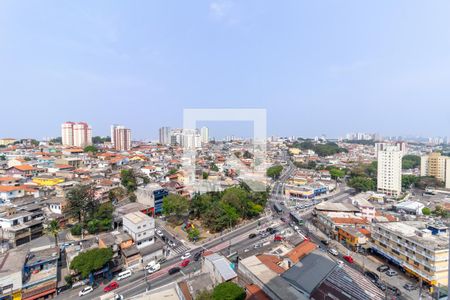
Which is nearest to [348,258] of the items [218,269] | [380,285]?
[380,285]

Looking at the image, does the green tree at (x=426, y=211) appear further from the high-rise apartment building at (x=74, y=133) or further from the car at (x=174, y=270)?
the high-rise apartment building at (x=74, y=133)

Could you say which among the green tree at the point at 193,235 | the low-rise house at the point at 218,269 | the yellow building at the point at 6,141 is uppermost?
the yellow building at the point at 6,141

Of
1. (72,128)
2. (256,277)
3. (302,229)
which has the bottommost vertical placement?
(302,229)

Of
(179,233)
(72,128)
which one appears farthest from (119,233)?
(72,128)

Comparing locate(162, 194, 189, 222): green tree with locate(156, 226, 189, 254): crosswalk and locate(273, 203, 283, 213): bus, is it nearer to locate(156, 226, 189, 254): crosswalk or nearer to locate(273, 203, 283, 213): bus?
locate(156, 226, 189, 254): crosswalk

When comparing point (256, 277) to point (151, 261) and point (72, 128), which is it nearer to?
point (151, 261)

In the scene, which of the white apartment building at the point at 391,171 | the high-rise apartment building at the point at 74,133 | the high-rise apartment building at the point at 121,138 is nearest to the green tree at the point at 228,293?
the white apartment building at the point at 391,171
